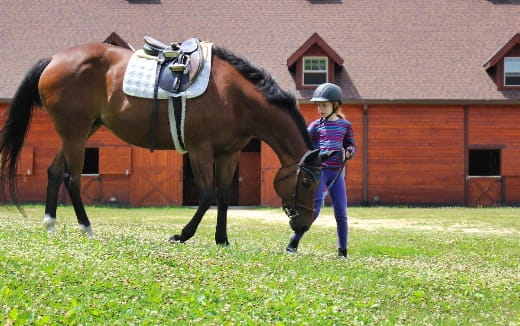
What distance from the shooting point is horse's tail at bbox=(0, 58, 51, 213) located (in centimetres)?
968

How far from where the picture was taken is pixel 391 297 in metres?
7.06

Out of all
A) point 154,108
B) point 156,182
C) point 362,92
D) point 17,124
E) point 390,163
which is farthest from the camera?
point 390,163

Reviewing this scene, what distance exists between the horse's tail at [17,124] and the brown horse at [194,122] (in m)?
0.01

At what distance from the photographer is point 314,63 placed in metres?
30.1

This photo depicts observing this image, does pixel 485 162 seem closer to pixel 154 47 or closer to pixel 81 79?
pixel 154 47

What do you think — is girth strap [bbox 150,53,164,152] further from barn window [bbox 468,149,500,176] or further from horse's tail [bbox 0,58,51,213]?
barn window [bbox 468,149,500,176]

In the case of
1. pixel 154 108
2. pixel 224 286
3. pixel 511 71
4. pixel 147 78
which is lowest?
pixel 224 286

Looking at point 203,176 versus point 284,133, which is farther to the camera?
point 284,133

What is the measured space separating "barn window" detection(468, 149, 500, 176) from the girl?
22.9m

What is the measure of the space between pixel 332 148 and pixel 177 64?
2289 millimetres

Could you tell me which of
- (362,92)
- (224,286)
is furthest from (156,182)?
(224,286)

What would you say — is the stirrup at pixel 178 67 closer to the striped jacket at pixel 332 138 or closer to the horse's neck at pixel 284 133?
the horse's neck at pixel 284 133

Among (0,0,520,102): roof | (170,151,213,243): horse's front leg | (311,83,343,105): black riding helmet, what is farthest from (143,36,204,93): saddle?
(0,0,520,102): roof

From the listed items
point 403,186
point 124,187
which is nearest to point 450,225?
point 403,186
